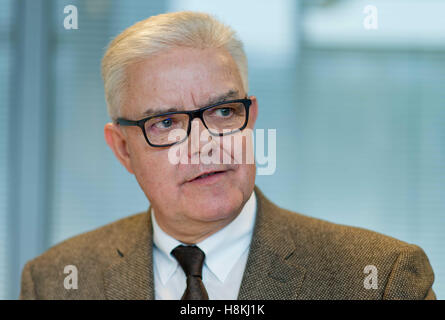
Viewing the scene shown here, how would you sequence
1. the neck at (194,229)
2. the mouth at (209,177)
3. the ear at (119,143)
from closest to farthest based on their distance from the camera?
the mouth at (209,177) → the neck at (194,229) → the ear at (119,143)

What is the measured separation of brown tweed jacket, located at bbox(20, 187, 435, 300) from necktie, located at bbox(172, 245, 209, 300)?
0.11 meters

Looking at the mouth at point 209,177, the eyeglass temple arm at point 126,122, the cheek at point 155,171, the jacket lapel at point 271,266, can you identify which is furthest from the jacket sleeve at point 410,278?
the eyeglass temple arm at point 126,122

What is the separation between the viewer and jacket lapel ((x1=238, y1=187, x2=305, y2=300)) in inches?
53.9

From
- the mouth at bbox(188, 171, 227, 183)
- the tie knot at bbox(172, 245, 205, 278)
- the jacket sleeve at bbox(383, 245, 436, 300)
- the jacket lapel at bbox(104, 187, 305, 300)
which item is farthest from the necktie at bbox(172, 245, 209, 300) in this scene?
the jacket sleeve at bbox(383, 245, 436, 300)

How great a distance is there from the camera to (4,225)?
9.52ft

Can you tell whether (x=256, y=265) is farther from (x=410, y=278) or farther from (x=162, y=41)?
(x=162, y=41)

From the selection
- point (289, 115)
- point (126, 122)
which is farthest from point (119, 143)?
point (289, 115)

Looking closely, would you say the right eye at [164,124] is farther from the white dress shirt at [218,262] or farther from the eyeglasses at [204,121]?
the white dress shirt at [218,262]

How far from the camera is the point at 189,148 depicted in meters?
1.34

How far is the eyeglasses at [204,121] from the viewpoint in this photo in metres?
1.35

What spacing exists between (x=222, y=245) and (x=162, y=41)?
0.56m

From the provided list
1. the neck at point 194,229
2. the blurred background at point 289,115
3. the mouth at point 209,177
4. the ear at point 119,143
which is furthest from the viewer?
the blurred background at point 289,115

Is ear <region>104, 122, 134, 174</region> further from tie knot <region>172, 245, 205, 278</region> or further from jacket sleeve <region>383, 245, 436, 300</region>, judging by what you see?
jacket sleeve <region>383, 245, 436, 300</region>

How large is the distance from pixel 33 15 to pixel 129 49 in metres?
1.71
